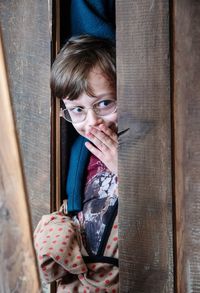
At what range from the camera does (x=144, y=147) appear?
4.52ft

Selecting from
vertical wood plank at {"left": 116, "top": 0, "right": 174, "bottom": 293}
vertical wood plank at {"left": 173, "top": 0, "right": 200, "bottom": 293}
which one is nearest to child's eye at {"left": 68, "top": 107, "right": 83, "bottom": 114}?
vertical wood plank at {"left": 116, "top": 0, "right": 174, "bottom": 293}

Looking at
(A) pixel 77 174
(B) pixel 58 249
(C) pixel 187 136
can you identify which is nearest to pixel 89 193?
(A) pixel 77 174

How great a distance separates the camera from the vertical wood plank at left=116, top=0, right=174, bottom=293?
1.36 meters

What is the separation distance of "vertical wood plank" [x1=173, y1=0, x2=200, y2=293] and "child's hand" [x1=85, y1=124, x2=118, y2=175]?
17 cm

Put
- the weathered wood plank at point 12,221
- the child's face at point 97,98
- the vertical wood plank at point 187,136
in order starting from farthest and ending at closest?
the child's face at point 97,98, the vertical wood plank at point 187,136, the weathered wood plank at point 12,221

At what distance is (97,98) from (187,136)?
24 cm

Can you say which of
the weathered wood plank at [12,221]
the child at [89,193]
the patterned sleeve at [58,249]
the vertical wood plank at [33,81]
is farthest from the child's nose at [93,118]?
the weathered wood plank at [12,221]

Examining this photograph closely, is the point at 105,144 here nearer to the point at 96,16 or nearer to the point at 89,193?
the point at 89,193

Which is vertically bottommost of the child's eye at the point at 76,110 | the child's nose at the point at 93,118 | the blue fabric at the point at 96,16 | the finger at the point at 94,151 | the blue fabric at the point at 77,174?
the blue fabric at the point at 77,174

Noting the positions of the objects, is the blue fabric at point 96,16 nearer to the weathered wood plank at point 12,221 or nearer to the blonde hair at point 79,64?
the blonde hair at point 79,64

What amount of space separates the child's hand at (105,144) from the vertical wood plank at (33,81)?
0.13 m

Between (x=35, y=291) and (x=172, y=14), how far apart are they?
70cm


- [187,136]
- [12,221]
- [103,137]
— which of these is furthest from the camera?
[103,137]

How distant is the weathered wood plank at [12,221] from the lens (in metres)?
0.99
